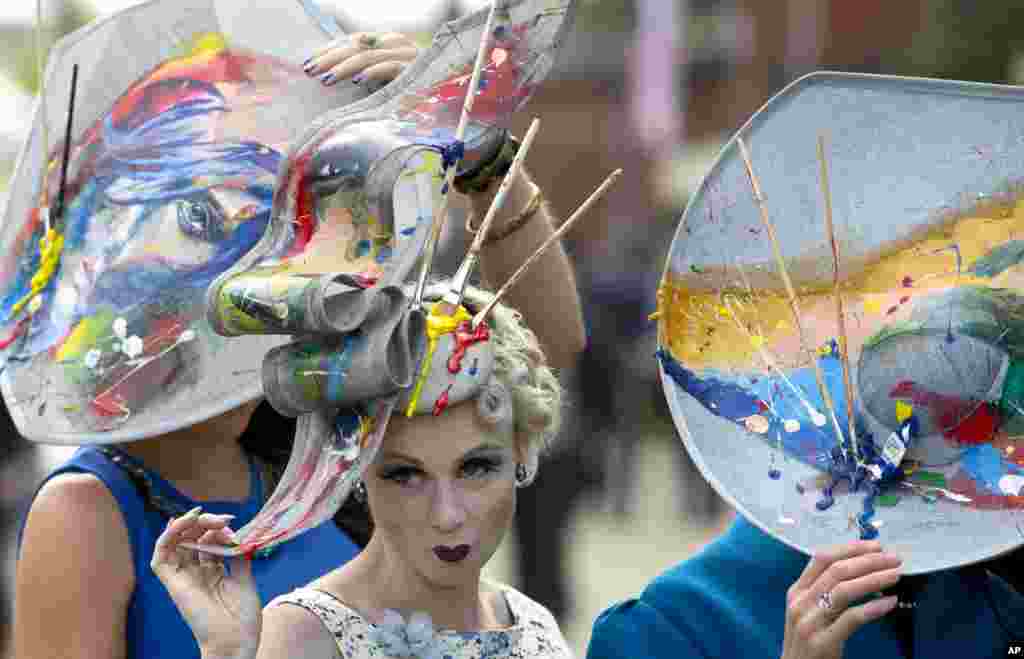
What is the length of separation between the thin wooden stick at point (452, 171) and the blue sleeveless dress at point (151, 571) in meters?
0.75

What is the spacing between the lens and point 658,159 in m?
21.5

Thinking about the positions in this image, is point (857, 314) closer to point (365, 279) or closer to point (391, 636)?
Result: point (365, 279)

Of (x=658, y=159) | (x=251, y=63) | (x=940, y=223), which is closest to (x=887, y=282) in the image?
(x=940, y=223)

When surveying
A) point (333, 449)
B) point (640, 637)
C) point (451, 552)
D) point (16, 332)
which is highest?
point (333, 449)

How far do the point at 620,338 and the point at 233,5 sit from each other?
31.7ft

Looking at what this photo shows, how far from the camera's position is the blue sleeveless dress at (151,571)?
11.6ft

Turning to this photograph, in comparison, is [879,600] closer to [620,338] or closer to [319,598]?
[319,598]

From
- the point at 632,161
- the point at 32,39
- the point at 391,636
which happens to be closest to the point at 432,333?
the point at 391,636

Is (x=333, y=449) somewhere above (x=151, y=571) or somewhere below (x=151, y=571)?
above

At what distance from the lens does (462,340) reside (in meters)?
3.09

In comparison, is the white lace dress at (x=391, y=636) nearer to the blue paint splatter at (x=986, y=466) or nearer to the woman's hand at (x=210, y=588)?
the woman's hand at (x=210, y=588)

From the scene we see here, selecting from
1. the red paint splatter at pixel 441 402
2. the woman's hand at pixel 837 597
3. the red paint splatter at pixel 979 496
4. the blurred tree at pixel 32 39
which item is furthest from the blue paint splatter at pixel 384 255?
the blurred tree at pixel 32 39

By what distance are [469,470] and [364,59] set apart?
2.47ft

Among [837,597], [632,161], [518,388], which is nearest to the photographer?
[837,597]
